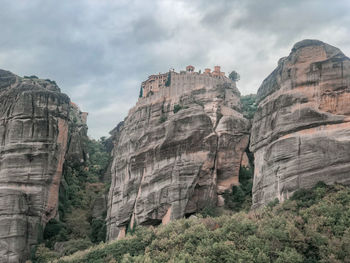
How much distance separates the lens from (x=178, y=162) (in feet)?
152

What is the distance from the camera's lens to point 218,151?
156 ft

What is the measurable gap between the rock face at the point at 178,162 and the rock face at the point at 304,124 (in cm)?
603

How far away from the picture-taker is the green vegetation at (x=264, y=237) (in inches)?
1115

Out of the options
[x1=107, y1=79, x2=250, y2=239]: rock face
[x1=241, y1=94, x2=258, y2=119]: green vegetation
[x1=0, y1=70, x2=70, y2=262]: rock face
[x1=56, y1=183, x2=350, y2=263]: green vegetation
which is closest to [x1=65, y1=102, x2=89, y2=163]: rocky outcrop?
[x1=107, y1=79, x2=250, y2=239]: rock face

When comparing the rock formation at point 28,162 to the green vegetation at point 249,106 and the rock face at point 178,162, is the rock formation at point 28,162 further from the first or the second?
the green vegetation at point 249,106

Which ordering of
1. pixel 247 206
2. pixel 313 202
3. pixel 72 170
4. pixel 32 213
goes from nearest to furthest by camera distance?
pixel 313 202, pixel 247 206, pixel 32 213, pixel 72 170

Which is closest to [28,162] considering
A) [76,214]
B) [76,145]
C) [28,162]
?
[28,162]

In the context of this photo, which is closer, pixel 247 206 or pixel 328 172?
pixel 328 172

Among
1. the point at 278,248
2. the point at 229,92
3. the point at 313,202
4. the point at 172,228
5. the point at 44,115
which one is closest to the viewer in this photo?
the point at 278,248

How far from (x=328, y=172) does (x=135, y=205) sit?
63.8 ft

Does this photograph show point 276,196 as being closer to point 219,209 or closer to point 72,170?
point 219,209

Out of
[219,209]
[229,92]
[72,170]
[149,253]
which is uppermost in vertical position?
[229,92]

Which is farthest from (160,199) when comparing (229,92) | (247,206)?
(229,92)

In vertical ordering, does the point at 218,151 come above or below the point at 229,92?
below
